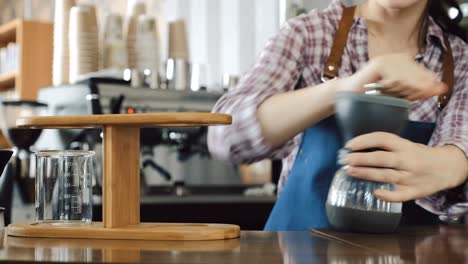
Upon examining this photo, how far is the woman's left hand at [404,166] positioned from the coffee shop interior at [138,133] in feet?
0.26

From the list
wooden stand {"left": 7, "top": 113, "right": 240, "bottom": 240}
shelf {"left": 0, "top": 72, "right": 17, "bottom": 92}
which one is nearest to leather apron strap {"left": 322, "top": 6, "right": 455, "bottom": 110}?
wooden stand {"left": 7, "top": 113, "right": 240, "bottom": 240}

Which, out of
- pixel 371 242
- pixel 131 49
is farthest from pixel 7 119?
pixel 371 242

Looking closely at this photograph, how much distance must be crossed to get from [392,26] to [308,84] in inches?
8.0

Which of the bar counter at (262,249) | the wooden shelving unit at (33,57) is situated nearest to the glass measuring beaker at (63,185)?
the bar counter at (262,249)

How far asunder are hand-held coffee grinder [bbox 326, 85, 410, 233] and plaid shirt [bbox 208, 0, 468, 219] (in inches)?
10.3

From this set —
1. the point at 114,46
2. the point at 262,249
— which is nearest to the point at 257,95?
the point at 262,249

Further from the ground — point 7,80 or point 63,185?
point 7,80

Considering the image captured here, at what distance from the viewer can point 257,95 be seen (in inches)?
55.7

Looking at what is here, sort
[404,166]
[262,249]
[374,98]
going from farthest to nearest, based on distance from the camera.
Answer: [404,166] → [374,98] → [262,249]

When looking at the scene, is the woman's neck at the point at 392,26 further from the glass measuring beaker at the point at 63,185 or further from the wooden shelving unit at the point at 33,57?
the wooden shelving unit at the point at 33,57

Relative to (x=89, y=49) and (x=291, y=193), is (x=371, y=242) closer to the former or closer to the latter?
(x=291, y=193)

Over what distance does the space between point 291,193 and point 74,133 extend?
64.0 inches

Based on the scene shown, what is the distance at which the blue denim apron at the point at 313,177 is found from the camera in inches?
55.4

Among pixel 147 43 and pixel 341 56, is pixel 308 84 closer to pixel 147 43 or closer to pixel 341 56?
pixel 341 56
